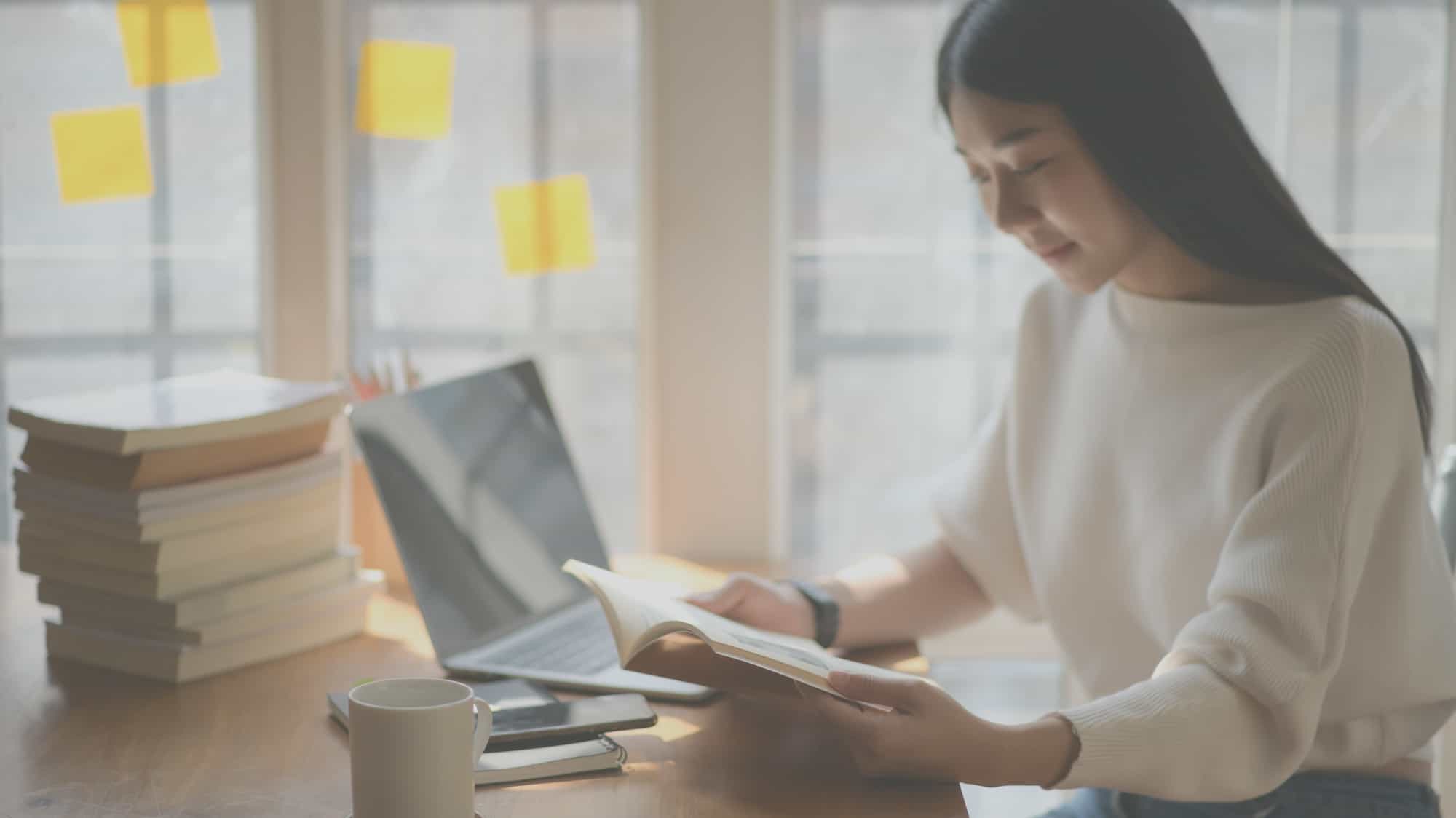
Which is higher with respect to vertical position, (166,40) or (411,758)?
(166,40)

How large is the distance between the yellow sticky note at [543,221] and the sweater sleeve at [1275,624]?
3.17 feet

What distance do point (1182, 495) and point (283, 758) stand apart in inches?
27.4

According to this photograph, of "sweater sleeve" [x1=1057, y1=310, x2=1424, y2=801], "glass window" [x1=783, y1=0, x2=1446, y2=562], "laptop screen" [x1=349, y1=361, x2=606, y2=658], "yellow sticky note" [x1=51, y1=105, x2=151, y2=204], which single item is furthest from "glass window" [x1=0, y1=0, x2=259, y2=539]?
"sweater sleeve" [x1=1057, y1=310, x2=1424, y2=801]

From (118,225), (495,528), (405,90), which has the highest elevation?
(405,90)

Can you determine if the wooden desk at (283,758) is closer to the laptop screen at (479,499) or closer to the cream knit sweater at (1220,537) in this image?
the laptop screen at (479,499)

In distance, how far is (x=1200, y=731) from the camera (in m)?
0.88

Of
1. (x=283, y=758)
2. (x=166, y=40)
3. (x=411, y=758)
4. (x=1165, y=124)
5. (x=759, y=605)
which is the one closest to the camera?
(x=411, y=758)

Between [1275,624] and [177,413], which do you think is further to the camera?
[177,413]

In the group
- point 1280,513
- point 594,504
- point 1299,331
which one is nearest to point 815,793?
point 1280,513

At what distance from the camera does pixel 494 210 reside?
171 centimetres

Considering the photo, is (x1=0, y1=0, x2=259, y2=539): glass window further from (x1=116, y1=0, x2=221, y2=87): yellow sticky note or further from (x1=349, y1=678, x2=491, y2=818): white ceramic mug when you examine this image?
(x1=349, y1=678, x2=491, y2=818): white ceramic mug

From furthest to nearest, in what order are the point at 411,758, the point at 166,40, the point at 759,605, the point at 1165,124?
1. the point at 166,40
2. the point at 759,605
3. the point at 1165,124
4. the point at 411,758

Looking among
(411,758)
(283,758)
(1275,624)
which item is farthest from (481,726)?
(1275,624)

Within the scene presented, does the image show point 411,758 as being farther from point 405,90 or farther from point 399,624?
point 405,90
